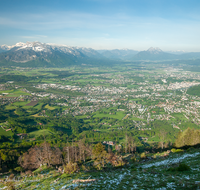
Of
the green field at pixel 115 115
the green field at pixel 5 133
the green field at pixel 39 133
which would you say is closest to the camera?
the green field at pixel 5 133

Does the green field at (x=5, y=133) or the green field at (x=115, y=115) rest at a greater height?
the green field at (x=5, y=133)

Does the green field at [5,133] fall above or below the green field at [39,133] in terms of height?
above

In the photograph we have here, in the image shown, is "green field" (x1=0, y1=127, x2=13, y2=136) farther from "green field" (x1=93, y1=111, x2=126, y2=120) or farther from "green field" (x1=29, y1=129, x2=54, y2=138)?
"green field" (x1=93, y1=111, x2=126, y2=120)

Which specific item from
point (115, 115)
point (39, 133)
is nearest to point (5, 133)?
point (39, 133)

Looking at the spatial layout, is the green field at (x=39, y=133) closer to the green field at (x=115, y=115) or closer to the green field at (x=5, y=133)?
the green field at (x=5, y=133)

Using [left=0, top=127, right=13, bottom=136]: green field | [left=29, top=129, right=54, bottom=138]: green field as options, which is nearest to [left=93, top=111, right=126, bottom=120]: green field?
[left=29, top=129, right=54, bottom=138]: green field

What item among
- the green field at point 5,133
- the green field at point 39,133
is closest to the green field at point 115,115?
the green field at point 39,133

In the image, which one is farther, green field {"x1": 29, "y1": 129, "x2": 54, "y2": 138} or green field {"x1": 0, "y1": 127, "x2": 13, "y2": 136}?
green field {"x1": 29, "y1": 129, "x2": 54, "y2": 138}

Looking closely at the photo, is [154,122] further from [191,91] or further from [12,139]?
[191,91]

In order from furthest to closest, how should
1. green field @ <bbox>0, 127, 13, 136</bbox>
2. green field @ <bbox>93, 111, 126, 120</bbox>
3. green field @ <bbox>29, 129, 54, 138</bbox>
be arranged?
green field @ <bbox>93, 111, 126, 120</bbox> → green field @ <bbox>29, 129, 54, 138</bbox> → green field @ <bbox>0, 127, 13, 136</bbox>

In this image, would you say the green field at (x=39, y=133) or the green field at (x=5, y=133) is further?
the green field at (x=39, y=133)

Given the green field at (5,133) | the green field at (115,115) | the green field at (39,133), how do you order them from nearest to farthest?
the green field at (5,133) < the green field at (39,133) < the green field at (115,115)
